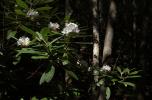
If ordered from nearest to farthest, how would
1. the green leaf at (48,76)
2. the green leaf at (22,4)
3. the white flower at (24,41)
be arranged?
the green leaf at (48,76) → the white flower at (24,41) → the green leaf at (22,4)

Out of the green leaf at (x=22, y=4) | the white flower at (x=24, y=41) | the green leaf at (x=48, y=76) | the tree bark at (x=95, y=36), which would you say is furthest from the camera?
the tree bark at (x=95, y=36)

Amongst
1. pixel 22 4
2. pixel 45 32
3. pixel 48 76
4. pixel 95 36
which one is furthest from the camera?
pixel 95 36

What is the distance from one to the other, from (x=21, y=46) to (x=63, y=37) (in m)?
0.36

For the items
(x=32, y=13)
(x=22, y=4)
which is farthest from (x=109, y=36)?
(x=22, y=4)

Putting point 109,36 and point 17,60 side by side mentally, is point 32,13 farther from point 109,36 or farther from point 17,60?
point 109,36

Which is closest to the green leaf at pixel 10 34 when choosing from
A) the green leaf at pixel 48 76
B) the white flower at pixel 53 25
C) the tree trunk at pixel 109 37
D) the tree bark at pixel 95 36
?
the white flower at pixel 53 25

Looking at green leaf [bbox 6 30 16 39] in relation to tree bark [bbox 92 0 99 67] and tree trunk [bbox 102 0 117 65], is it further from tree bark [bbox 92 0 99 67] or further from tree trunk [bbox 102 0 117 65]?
tree trunk [bbox 102 0 117 65]

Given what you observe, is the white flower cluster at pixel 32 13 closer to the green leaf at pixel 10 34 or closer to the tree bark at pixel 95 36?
the green leaf at pixel 10 34

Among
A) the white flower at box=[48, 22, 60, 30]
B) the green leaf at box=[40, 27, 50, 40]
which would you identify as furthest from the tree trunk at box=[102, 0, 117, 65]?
the green leaf at box=[40, 27, 50, 40]

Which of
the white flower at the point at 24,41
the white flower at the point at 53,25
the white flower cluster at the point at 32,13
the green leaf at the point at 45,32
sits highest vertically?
the white flower cluster at the point at 32,13

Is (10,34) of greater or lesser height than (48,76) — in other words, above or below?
above

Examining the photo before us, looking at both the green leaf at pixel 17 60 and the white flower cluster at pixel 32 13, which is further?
the white flower cluster at pixel 32 13

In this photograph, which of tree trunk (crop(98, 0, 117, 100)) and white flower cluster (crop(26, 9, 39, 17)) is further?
tree trunk (crop(98, 0, 117, 100))

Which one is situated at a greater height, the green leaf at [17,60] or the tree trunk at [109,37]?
the tree trunk at [109,37]
